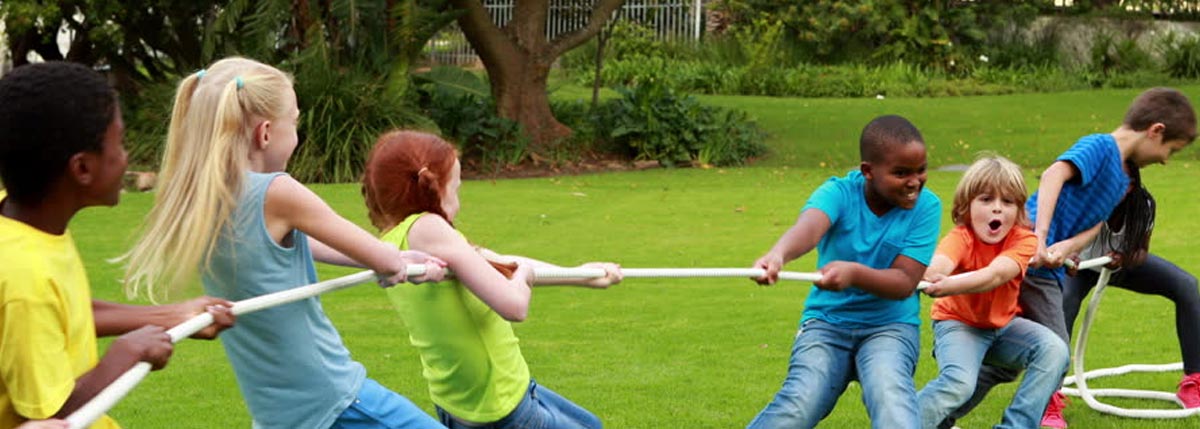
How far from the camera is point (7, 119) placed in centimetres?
336

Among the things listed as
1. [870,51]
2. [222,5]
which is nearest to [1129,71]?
[870,51]

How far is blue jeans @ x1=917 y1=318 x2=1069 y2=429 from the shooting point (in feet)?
19.8

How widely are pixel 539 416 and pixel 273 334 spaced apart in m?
0.88

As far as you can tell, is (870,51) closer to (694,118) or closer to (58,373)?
(694,118)

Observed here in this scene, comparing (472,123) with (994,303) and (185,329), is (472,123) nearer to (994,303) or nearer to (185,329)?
(994,303)

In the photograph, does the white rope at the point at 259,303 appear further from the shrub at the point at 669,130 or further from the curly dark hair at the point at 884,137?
the shrub at the point at 669,130

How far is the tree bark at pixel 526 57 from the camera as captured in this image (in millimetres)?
19875

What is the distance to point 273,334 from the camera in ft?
14.1

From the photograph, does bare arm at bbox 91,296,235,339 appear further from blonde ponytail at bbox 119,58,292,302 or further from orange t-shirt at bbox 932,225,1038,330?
orange t-shirt at bbox 932,225,1038,330

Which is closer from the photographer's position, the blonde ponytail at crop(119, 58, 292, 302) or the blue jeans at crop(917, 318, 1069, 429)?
the blonde ponytail at crop(119, 58, 292, 302)

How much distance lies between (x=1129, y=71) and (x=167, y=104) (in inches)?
687

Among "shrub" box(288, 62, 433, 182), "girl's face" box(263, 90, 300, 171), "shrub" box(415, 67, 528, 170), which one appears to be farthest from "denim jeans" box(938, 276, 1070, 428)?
"shrub" box(415, 67, 528, 170)

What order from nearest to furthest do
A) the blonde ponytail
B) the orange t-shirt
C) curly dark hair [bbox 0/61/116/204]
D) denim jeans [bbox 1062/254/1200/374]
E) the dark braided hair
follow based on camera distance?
curly dark hair [bbox 0/61/116/204] → the blonde ponytail → the orange t-shirt → the dark braided hair → denim jeans [bbox 1062/254/1200/374]

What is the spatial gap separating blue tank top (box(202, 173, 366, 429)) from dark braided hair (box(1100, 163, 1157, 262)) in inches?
162
